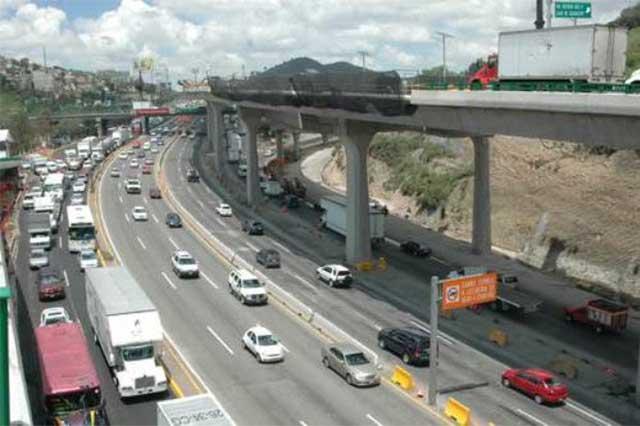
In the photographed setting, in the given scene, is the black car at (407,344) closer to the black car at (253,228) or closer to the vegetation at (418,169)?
the black car at (253,228)

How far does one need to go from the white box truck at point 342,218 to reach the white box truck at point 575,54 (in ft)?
88.3

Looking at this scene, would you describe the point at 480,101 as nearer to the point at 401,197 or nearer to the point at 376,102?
the point at 376,102

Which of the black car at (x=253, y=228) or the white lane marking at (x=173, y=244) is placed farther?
the black car at (x=253, y=228)

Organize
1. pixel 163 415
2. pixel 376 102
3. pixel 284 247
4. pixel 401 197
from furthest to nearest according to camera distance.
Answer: pixel 401 197 < pixel 284 247 < pixel 376 102 < pixel 163 415

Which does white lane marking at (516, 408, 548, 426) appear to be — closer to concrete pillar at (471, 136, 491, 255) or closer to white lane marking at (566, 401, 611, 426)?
white lane marking at (566, 401, 611, 426)

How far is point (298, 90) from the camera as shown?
63812mm

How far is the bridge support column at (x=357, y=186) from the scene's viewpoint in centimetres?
5816

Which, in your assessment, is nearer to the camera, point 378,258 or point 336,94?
point 336,94

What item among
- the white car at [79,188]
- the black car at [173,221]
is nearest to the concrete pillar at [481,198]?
the black car at [173,221]

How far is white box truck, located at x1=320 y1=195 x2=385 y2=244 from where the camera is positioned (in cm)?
6481

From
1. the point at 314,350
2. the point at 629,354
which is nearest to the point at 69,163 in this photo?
the point at 314,350

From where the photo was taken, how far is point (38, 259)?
55.2 m

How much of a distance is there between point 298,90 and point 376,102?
1552 cm

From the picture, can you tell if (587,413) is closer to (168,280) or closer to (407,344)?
(407,344)
